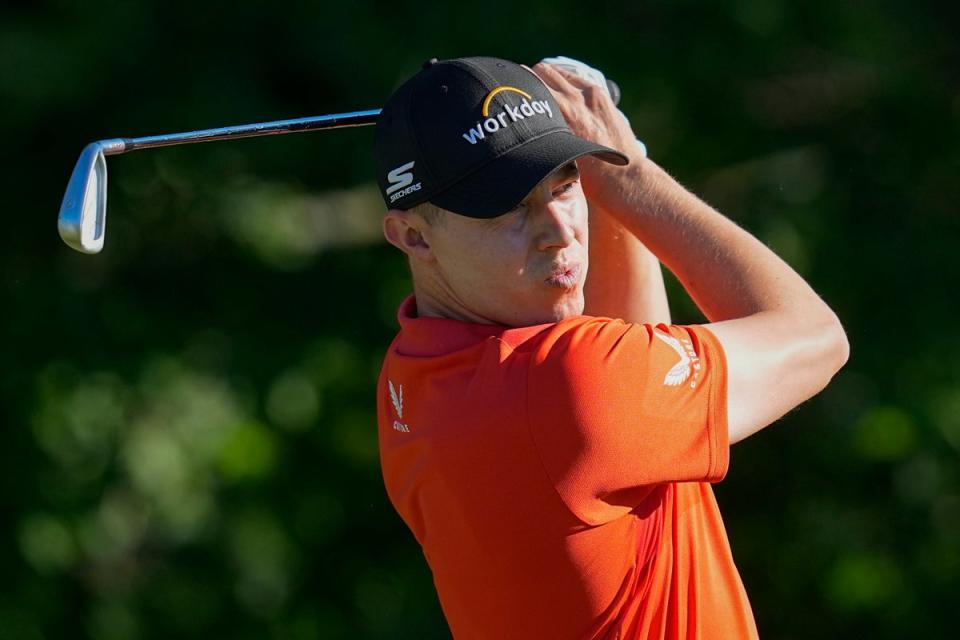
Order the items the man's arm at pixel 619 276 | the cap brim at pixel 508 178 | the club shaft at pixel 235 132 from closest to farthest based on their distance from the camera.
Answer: the cap brim at pixel 508 178 < the club shaft at pixel 235 132 < the man's arm at pixel 619 276

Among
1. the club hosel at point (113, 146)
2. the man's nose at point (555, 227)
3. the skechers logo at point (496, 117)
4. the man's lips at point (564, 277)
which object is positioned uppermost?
the club hosel at point (113, 146)

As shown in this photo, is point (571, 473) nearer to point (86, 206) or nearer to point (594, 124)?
point (594, 124)

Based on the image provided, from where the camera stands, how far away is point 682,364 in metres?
1.87

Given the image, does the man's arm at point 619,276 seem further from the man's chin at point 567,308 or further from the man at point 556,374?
the man's chin at point 567,308

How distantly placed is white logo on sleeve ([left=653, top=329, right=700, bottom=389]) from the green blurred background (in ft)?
8.59

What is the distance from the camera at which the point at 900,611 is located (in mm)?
4906

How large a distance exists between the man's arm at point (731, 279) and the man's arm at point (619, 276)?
0.68 feet

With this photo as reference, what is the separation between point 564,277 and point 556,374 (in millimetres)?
212

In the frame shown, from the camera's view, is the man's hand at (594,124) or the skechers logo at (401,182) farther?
the man's hand at (594,124)

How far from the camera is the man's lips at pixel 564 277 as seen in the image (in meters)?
2.00

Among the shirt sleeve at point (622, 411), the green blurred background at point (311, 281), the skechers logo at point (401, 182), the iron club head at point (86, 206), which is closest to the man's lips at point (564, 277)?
the shirt sleeve at point (622, 411)

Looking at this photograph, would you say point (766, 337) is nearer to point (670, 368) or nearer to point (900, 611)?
point (670, 368)

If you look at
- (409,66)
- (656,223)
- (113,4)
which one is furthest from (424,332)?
(113,4)

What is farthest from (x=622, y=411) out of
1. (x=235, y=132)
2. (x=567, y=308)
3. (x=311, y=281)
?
(x=311, y=281)
